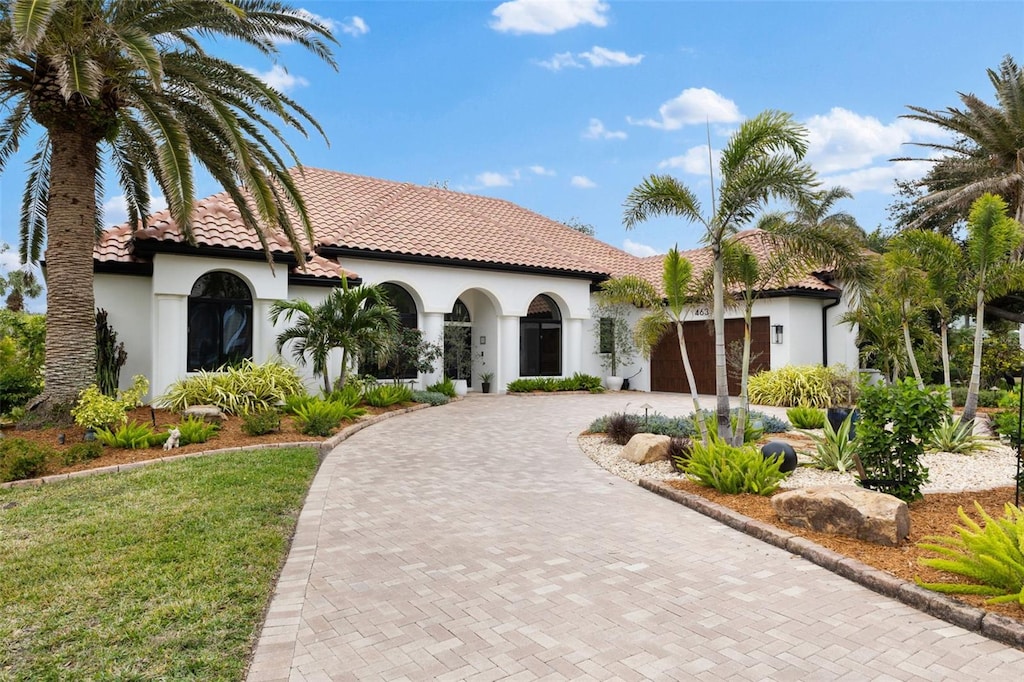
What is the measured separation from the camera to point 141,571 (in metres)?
4.75

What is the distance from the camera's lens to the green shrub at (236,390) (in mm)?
12555

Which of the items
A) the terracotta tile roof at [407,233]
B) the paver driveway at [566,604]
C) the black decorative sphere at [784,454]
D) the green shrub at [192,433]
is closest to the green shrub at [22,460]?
the green shrub at [192,433]

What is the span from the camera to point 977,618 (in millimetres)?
3840

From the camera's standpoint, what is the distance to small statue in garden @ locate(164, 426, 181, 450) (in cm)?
963

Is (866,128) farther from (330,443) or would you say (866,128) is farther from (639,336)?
(330,443)

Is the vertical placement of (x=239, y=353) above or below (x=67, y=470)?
above

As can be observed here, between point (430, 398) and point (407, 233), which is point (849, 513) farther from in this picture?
point (407, 233)

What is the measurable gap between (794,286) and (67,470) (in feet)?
59.5

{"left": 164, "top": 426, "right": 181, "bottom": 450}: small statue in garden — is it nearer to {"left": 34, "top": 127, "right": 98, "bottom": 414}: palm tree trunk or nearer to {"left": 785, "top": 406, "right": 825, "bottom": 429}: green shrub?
{"left": 34, "top": 127, "right": 98, "bottom": 414}: palm tree trunk

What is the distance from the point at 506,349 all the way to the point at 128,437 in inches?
512

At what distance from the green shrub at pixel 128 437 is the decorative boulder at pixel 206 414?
1.53 m

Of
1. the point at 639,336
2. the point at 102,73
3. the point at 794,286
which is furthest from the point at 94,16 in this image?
the point at 794,286

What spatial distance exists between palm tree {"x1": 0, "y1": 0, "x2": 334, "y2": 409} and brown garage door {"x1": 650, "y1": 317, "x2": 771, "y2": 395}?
14.4 metres

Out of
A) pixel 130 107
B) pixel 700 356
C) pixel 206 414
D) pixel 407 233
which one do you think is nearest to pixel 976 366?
pixel 700 356
